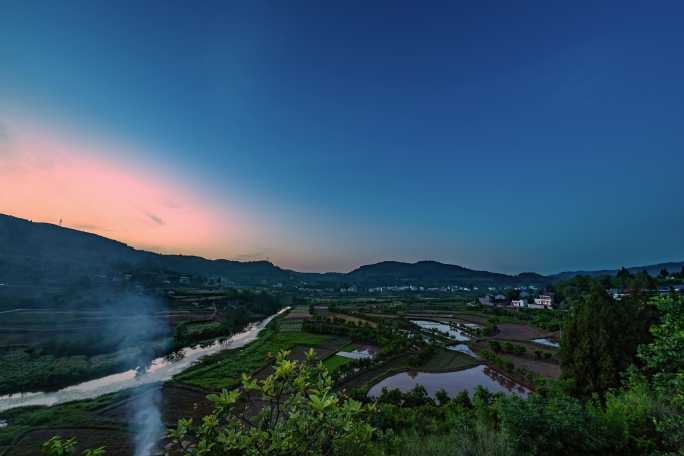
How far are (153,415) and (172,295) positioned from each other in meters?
60.7

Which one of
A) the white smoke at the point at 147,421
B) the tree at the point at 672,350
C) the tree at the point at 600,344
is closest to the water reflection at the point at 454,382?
the tree at the point at 600,344

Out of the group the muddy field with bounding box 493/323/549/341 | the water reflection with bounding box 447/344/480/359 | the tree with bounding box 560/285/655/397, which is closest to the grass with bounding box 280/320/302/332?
the water reflection with bounding box 447/344/480/359

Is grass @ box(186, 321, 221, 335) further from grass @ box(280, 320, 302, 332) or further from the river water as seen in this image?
grass @ box(280, 320, 302, 332)

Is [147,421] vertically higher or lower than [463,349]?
lower

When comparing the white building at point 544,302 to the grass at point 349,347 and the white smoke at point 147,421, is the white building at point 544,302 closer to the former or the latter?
the grass at point 349,347

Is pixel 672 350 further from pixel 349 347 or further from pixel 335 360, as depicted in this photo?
pixel 349 347

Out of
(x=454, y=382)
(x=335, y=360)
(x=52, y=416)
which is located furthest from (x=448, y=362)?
(x=52, y=416)

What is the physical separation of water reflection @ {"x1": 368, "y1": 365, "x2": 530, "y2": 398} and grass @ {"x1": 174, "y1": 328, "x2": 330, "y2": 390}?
10.9 meters

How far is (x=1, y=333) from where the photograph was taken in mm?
39812

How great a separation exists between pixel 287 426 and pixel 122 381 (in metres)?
36.0

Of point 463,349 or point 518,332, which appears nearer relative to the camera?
point 463,349

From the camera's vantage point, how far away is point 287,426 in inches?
117

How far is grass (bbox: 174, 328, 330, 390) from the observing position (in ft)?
92.2

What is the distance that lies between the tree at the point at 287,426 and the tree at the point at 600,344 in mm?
24413
